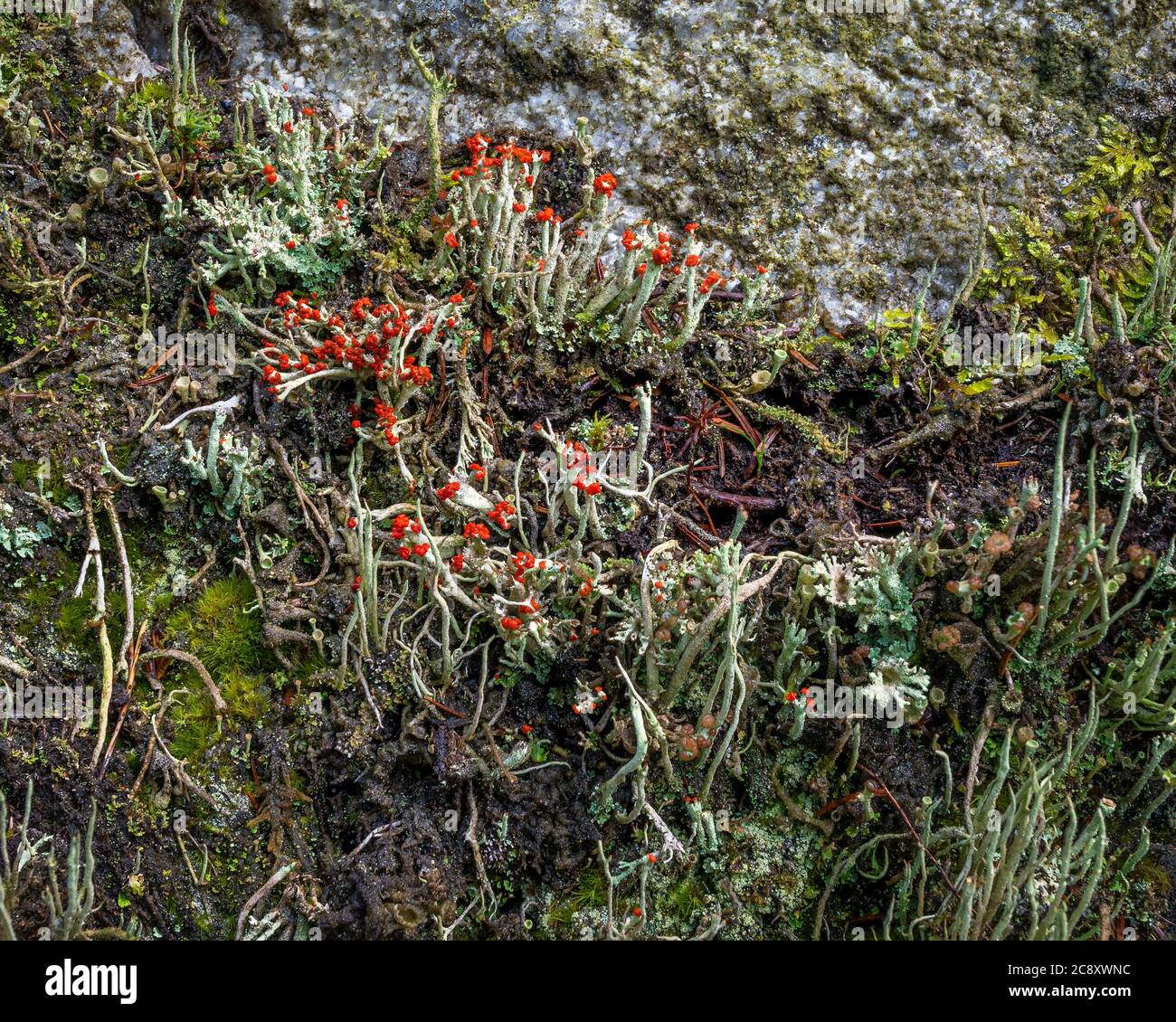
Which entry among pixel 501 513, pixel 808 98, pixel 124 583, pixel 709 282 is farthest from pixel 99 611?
pixel 808 98

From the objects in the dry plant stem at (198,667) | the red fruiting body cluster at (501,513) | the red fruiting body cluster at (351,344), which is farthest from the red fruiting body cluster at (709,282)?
the dry plant stem at (198,667)

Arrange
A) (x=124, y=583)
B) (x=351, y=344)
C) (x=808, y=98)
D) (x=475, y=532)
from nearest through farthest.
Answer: (x=475, y=532) < (x=124, y=583) < (x=351, y=344) < (x=808, y=98)

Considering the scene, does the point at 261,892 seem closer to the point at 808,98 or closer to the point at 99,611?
the point at 99,611

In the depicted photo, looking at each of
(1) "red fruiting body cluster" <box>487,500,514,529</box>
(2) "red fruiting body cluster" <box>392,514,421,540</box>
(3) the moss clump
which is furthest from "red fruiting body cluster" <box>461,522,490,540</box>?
(3) the moss clump

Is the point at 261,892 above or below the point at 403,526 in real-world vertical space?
below

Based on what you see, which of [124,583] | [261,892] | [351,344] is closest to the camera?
[261,892]

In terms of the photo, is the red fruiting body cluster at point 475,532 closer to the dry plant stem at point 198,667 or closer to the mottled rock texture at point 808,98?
the dry plant stem at point 198,667

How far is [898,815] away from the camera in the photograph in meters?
3.35

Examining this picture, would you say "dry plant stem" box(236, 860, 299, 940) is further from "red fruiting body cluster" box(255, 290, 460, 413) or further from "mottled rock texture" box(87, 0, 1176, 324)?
"mottled rock texture" box(87, 0, 1176, 324)

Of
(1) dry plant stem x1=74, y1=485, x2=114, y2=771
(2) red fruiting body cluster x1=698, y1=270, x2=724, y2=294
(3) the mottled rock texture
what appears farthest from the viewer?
(3) the mottled rock texture

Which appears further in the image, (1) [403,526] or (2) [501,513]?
(2) [501,513]

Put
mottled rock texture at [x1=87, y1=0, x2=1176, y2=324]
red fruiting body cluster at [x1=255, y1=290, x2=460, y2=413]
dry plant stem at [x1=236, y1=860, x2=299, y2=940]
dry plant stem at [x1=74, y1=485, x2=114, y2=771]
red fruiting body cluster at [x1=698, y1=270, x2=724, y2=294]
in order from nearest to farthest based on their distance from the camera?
dry plant stem at [x1=236, y1=860, x2=299, y2=940] < dry plant stem at [x1=74, y1=485, x2=114, y2=771] < red fruiting body cluster at [x1=255, y1=290, x2=460, y2=413] < red fruiting body cluster at [x1=698, y1=270, x2=724, y2=294] < mottled rock texture at [x1=87, y1=0, x2=1176, y2=324]
